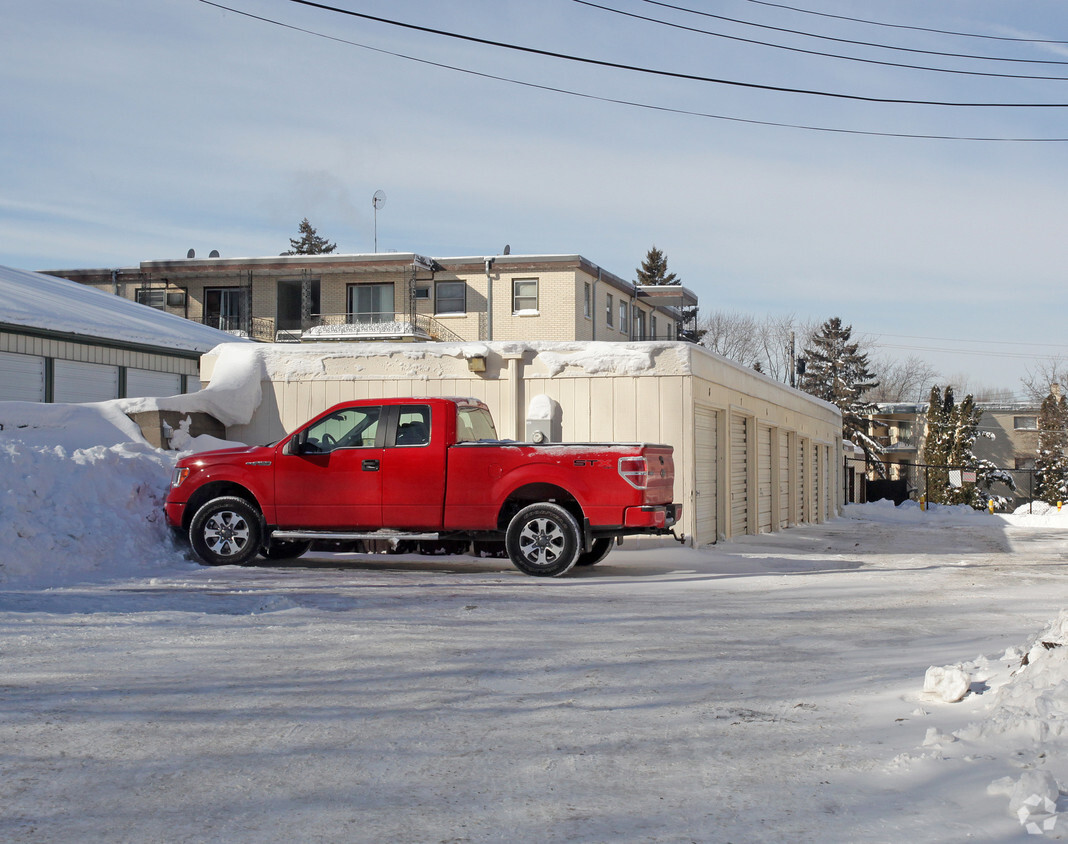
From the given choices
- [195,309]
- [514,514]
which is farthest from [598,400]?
[195,309]

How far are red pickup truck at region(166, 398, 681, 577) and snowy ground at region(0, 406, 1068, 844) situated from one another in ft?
3.35

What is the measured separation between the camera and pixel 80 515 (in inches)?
497

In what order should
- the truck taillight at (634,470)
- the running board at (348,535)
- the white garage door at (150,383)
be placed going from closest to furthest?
the truck taillight at (634,470) < the running board at (348,535) < the white garage door at (150,383)

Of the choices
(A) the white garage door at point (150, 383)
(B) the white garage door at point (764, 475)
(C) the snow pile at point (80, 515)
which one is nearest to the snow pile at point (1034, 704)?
(C) the snow pile at point (80, 515)

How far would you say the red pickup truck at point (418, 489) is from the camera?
1241 cm

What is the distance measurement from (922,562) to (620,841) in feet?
43.6

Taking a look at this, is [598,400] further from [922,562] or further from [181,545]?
[181,545]

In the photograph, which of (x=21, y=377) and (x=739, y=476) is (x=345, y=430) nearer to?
(x=739, y=476)

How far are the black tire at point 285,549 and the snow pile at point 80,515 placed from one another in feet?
4.05

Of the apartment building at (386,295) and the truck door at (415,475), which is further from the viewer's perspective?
the apartment building at (386,295)

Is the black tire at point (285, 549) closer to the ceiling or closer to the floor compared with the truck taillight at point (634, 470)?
closer to the floor

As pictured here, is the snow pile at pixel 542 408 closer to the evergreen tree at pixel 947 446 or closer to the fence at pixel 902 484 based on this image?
the fence at pixel 902 484

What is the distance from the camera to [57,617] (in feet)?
28.5

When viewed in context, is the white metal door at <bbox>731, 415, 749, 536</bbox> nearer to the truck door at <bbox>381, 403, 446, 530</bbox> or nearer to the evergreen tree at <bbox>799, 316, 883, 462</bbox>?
Result: the truck door at <bbox>381, 403, 446, 530</bbox>
